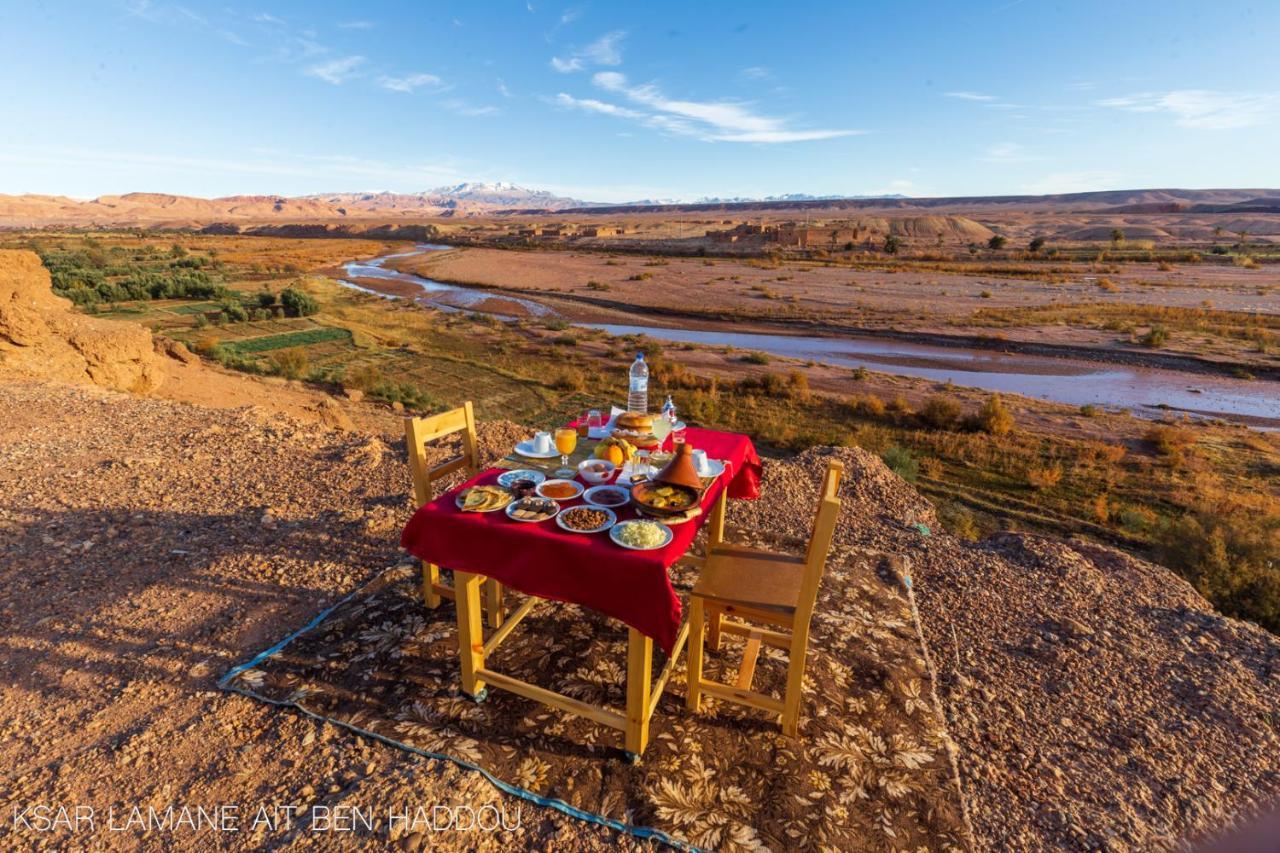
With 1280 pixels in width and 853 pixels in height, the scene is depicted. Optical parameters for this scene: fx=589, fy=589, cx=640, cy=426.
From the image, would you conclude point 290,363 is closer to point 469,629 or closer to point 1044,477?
point 469,629

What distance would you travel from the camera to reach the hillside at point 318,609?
9.83ft

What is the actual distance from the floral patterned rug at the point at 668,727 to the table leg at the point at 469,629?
141 mm

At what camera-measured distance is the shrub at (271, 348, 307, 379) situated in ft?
49.9

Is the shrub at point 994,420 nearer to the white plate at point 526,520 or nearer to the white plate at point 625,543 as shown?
the white plate at point 625,543

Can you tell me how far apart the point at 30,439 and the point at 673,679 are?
812 centimetres

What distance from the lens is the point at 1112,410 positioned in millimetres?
15484

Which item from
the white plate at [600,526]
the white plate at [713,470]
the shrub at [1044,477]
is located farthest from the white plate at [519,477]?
the shrub at [1044,477]

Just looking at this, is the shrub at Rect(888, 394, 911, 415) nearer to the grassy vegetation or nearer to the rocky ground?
the grassy vegetation

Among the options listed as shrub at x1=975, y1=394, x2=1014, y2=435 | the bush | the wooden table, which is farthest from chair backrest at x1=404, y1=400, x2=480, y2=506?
the bush

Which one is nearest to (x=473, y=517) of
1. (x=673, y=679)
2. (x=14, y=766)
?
(x=673, y=679)

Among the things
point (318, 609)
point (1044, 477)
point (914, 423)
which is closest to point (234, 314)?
point (318, 609)

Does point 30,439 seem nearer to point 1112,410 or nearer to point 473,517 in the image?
point 473,517

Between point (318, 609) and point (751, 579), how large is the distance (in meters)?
3.15

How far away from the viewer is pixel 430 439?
389cm
